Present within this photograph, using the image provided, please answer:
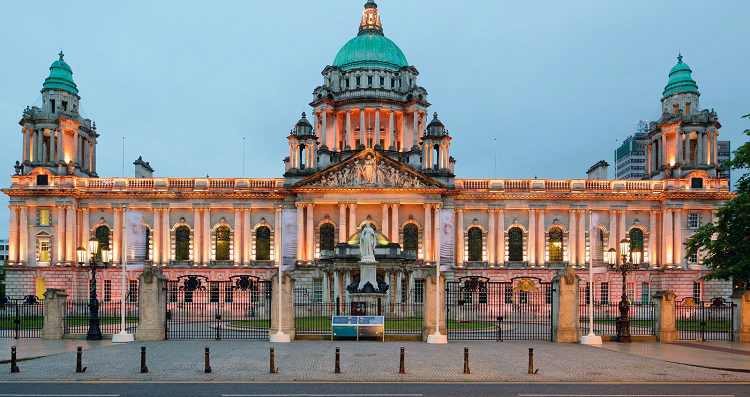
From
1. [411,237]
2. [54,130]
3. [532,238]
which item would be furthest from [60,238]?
[532,238]

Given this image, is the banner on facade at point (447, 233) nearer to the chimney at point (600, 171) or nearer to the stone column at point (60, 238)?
the chimney at point (600, 171)

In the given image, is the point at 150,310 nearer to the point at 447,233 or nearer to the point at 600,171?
the point at 447,233

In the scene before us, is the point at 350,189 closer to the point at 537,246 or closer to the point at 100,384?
the point at 537,246

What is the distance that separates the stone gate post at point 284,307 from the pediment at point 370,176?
35072 millimetres

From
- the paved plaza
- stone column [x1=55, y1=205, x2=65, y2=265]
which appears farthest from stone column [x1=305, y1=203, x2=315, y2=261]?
the paved plaza

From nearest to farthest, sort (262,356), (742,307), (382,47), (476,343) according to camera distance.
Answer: (262,356), (476,343), (742,307), (382,47)

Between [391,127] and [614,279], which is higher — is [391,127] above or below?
above

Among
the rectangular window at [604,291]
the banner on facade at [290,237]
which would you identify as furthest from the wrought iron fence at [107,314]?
the rectangular window at [604,291]

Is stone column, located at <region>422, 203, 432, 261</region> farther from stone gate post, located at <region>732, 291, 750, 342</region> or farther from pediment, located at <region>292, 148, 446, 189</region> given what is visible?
stone gate post, located at <region>732, 291, 750, 342</region>

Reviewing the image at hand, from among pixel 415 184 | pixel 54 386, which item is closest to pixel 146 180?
pixel 415 184

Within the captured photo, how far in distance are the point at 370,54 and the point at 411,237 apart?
28.6 meters

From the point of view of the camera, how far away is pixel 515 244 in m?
71.6

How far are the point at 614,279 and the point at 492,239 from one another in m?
13.5

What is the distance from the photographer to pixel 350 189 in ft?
221
